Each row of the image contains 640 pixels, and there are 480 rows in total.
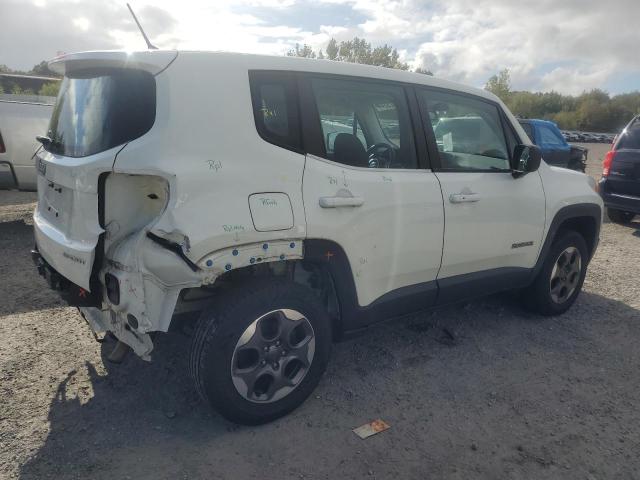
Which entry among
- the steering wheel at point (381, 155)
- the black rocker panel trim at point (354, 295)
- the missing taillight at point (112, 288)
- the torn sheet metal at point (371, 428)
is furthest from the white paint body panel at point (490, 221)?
the missing taillight at point (112, 288)

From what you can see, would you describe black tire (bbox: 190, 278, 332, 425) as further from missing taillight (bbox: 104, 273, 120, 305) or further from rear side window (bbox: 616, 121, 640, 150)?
rear side window (bbox: 616, 121, 640, 150)

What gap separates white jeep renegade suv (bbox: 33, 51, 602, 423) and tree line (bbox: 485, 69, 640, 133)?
63.2 meters

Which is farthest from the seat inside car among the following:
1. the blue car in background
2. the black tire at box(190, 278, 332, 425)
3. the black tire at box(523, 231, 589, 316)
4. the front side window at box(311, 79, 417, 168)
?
the blue car in background

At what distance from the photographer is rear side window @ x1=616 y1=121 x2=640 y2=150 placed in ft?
24.4

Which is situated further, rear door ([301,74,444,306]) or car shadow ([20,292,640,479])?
rear door ([301,74,444,306])

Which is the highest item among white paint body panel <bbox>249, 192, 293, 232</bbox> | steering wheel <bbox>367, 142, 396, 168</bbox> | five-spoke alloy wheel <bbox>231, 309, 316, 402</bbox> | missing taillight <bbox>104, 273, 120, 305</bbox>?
steering wheel <bbox>367, 142, 396, 168</bbox>

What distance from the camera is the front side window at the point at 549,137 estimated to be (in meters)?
11.9

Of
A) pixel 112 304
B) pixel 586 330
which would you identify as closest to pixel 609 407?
pixel 586 330

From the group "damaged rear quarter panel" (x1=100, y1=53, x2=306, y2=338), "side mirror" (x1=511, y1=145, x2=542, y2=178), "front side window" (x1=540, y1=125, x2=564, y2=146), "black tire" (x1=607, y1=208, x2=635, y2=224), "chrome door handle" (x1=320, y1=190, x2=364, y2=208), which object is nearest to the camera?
"damaged rear quarter panel" (x1=100, y1=53, x2=306, y2=338)

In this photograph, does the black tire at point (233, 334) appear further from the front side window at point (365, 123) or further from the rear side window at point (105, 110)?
the rear side window at point (105, 110)

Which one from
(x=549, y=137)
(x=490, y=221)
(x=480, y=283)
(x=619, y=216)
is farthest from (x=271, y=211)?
(x=549, y=137)

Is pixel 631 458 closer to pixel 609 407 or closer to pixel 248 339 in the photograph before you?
pixel 609 407

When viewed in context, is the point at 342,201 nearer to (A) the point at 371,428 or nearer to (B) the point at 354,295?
(B) the point at 354,295

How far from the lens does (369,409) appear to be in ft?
9.54
